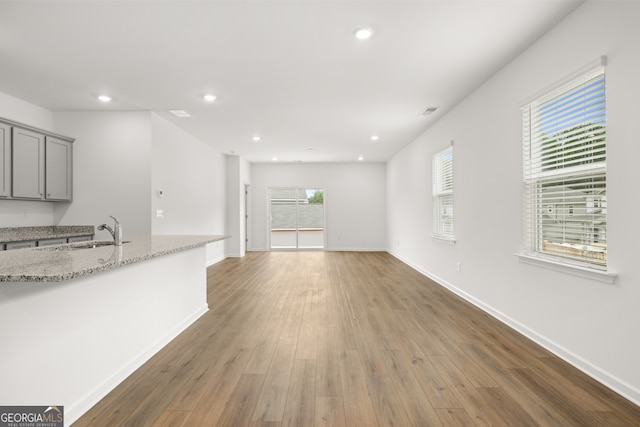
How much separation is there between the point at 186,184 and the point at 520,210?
5138mm

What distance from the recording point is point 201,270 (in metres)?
3.59

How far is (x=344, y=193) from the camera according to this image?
30.7 ft

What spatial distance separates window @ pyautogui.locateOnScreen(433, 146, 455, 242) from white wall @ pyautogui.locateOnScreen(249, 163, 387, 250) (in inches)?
155

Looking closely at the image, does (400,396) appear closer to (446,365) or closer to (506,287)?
(446,365)

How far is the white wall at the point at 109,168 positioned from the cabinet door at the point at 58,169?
0.10 meters

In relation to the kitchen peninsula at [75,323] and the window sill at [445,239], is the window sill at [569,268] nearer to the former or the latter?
the window sill at [445,239]

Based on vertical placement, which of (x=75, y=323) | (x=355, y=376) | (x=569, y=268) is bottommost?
(x=355, y=376)

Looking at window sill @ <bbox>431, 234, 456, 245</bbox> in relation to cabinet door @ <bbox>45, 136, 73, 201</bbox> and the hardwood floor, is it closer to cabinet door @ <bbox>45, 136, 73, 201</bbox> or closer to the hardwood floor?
the hardwood floor

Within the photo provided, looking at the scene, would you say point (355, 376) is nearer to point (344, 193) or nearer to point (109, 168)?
point (109, 168)

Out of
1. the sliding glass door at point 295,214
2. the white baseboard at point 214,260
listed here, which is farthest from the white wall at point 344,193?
the white baseboard at point 214,260

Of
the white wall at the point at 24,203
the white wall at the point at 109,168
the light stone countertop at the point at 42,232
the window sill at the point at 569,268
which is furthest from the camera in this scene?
the white wall at the point at 109,168

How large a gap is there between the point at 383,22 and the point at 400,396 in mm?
2616

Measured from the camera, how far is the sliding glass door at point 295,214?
9383 millimetres

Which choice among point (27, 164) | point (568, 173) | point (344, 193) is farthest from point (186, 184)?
point (568, 173)
